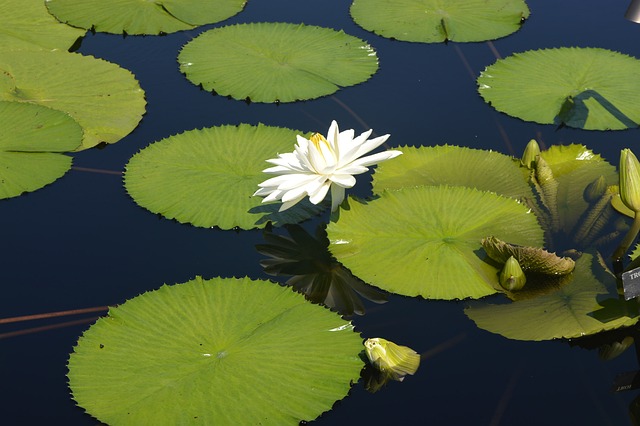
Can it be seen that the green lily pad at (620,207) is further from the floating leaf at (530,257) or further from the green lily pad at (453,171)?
the floating leaf at (530,257)

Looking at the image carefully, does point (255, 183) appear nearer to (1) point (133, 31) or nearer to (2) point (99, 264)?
(2) point (99, 264)

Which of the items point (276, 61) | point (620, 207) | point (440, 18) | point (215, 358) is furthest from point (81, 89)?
point (620, 207)

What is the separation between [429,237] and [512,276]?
40cm

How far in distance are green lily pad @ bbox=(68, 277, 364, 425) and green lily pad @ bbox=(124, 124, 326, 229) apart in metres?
0.54

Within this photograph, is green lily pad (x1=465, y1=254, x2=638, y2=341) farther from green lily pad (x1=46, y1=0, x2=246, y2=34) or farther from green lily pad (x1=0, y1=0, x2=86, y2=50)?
green lily pad (x1=0, y1=0, x2=86, y2=50)

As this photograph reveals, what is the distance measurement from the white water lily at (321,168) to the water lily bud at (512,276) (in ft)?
2.17

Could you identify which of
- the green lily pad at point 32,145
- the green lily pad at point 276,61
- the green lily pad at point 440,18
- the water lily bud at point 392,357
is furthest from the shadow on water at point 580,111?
the green lily pad at point 32,145

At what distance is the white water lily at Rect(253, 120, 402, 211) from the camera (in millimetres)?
3314

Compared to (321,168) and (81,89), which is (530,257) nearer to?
(321,168)

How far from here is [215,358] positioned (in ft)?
9.46

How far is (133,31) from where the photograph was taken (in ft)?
18.1

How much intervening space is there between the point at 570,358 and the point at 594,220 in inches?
33.6

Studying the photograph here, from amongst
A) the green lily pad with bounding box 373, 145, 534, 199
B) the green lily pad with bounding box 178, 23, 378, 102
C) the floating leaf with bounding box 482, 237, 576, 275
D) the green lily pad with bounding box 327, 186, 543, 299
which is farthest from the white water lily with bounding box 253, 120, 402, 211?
the green lily pad with bounding box 178, 23, 378, 102

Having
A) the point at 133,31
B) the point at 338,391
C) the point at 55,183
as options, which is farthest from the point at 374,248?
the point at 133,31
